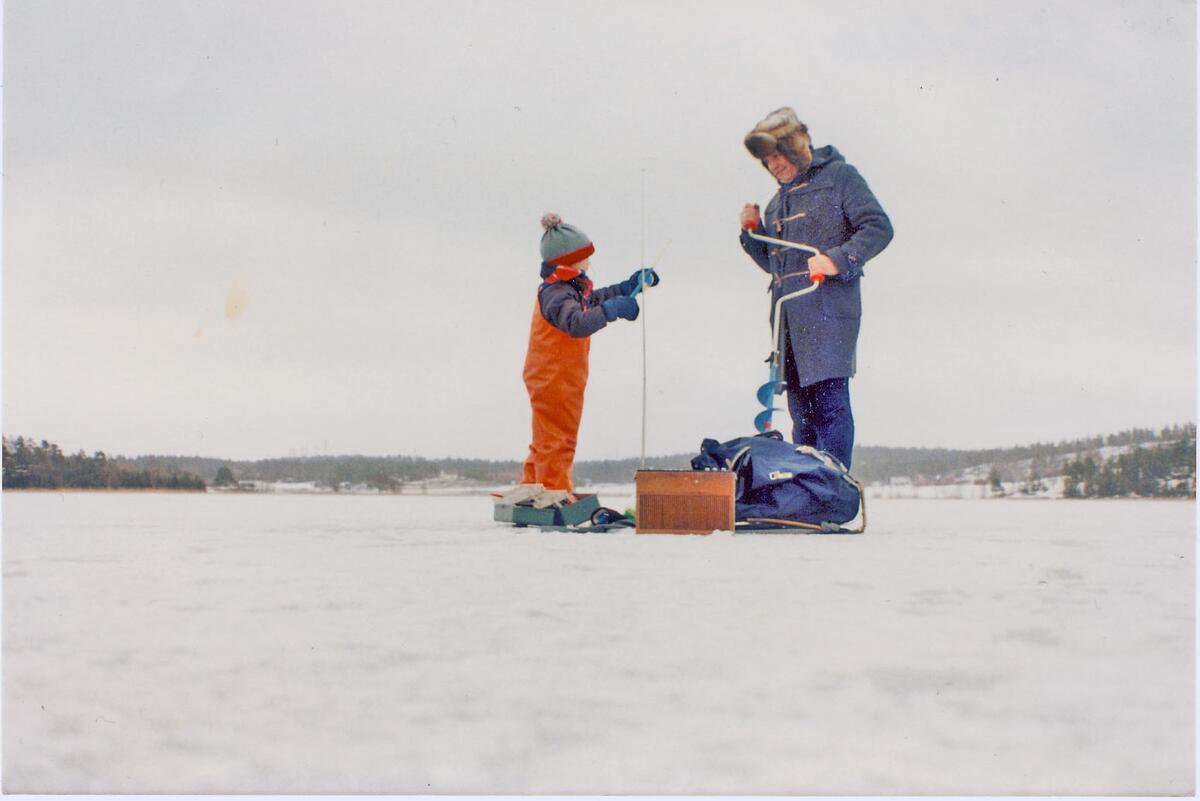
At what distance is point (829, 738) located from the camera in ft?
4.22

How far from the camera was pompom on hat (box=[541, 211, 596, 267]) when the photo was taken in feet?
12.9

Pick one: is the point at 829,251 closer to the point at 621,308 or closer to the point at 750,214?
the point at 750,214

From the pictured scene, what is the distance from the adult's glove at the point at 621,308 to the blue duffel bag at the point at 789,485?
60 centimetres

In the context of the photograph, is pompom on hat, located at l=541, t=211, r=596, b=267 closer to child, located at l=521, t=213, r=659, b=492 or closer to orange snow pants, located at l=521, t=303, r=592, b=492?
child, located at l=521, t=213, r=659, b=492

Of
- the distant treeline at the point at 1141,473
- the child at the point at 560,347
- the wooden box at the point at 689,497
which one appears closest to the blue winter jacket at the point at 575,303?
the child at the point at 560,347

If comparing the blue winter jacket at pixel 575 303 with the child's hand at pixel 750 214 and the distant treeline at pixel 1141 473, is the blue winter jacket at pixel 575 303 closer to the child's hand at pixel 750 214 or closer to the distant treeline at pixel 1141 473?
the child's hand at pixel 750 214

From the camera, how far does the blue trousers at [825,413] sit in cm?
370

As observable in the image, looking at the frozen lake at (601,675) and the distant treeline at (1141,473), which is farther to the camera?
the distant treeline at (1141,473)

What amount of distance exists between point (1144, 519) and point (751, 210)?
6.81 ft

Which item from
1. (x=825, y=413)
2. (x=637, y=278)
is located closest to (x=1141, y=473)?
(x=825, y=413)

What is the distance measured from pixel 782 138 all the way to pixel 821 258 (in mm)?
501

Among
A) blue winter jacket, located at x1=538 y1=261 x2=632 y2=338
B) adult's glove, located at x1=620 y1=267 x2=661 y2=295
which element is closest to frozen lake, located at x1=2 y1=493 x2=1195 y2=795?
blue winter jacket, located at x1=538 y1=261 x2=632 y2=338

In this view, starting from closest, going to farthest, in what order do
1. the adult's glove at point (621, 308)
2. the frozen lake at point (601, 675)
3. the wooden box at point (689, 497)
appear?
the frozen lake at point (601, 675)
the wooden box at point (689, 497)
the adult's glove at point (621, 308)

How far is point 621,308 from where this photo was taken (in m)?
3.74
